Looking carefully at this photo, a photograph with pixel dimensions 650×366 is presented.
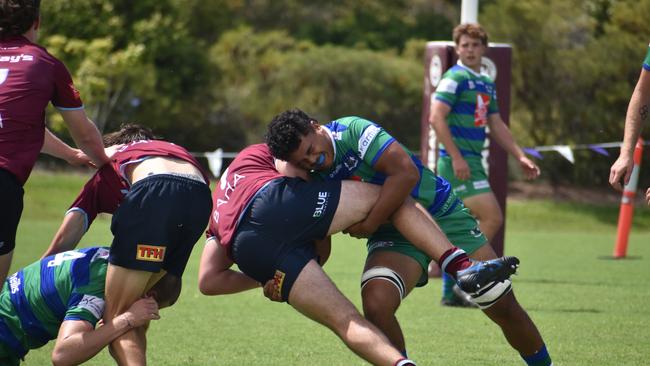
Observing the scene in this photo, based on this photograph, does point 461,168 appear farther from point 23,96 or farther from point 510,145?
point 23,96

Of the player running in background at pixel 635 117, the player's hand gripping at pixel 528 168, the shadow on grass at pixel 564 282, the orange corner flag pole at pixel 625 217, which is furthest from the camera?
the orange corner flag pole at pixel 625 217

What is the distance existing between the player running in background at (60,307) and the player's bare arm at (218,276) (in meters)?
0.40

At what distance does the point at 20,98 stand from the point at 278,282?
153cm

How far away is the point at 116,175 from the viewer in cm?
550

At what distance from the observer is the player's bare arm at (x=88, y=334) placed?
5016 millimetres

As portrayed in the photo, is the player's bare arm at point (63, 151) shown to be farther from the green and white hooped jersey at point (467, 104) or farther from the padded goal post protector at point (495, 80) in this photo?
the padded goal post protector at point (495, 80)

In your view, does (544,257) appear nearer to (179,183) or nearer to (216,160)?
(216,160)

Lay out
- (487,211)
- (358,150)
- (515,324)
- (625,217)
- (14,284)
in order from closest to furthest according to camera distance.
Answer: (14,284) < (358,150) < (515,324) < (487,211) < (625,217)

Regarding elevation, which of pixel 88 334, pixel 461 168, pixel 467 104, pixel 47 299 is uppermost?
pixel 47 299

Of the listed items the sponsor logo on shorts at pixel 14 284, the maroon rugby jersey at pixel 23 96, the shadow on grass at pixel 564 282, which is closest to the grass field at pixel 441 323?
the shadow on grass at pixel 564 282

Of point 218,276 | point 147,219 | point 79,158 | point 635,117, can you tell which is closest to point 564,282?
point 635,117

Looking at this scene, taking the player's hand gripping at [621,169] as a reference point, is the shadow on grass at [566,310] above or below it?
below

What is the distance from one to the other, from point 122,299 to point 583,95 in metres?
18.8

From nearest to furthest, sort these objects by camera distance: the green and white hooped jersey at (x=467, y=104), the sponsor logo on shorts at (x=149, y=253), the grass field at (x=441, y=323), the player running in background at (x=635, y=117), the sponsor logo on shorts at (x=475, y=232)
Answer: the sponsor logo on shorts at (x=149, y=253), the player running in background at (x=635, y=117), the sponsor logo on shorts at (x=475, y=232), the grass field at (x=441, y=323), the green and white hooped jersey at (x=467, y=104)
